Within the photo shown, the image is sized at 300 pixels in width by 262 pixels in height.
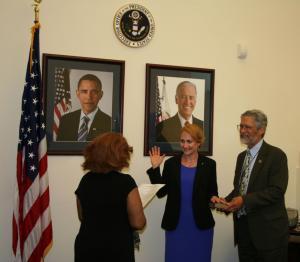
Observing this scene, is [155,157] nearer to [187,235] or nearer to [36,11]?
[187,235]

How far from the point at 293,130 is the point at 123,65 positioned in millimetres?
1792

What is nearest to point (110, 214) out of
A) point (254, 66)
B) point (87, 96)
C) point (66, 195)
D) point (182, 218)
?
point (182, 218)

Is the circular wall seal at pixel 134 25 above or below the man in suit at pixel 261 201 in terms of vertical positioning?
above

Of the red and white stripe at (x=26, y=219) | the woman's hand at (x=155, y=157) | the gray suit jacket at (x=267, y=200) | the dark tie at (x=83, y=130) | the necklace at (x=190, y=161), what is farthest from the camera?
the dark tie at (x=83, y=130)

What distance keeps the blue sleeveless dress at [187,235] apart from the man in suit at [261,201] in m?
0.27

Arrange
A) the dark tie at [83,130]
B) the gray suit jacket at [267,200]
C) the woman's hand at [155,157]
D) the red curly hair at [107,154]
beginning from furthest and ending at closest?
the dark tie at [83,130] < the woman's hand at [155,157] < the gray suit jacket at [267,200] < the red curly hair at [107,154]

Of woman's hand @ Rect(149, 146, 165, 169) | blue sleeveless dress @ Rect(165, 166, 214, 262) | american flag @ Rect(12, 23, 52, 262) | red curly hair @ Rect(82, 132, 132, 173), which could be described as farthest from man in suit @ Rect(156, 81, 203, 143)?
red curly hair @ Rect(82, 132, 132, 173)

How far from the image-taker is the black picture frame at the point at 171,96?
3098 mm

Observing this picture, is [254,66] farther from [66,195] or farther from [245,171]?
[66,195]

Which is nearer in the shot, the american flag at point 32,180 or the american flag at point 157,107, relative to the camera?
the american flag at point 32,180

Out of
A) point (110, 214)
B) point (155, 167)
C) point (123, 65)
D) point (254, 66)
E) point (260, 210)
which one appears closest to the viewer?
point (110, 214)

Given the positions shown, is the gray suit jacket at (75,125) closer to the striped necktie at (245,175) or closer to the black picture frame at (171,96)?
the black picture frame at (171,96)

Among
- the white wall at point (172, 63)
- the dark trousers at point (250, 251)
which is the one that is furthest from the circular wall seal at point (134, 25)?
the dark trousers at point (250, 251)

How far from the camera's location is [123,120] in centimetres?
304
